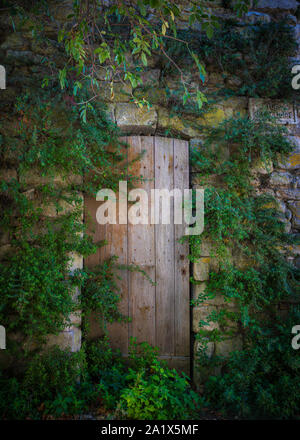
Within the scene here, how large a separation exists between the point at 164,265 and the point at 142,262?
0.22 meters

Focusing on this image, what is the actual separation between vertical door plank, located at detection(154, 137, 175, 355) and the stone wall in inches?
8.6

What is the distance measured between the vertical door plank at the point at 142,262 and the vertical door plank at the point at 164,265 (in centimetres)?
6

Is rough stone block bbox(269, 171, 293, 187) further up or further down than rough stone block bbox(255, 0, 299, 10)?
further down

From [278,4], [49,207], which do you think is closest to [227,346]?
[49,207]

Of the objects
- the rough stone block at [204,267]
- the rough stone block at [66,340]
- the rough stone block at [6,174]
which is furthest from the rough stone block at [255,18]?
the rough stone block at [66,340]

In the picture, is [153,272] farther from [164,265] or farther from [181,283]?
[181,283]

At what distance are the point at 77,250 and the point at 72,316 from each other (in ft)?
1.89

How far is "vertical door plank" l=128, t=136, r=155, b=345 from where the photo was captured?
2758mm

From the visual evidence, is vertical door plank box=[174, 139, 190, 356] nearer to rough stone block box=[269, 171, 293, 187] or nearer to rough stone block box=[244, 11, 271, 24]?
rough stone block box=[269, 171, 293, 187]

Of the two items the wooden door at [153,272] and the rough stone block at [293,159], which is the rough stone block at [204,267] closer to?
the wooden door at [153,272]

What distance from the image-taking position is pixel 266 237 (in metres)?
2.67

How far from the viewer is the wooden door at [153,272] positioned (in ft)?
9.03

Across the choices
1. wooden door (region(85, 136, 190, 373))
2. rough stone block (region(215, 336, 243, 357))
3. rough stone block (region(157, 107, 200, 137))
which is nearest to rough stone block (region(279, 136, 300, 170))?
rough stone block (region(157, 107, 200, 137))

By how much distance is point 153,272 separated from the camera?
279 cm
